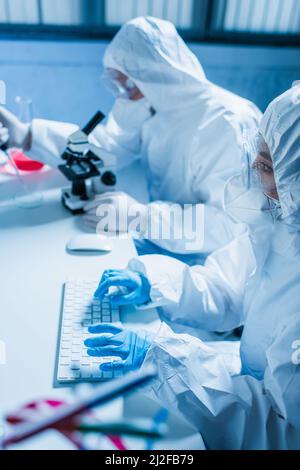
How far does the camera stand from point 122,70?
1681 millimetres

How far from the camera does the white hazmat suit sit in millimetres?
810

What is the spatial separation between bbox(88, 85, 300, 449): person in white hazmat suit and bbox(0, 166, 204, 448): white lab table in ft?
0.37

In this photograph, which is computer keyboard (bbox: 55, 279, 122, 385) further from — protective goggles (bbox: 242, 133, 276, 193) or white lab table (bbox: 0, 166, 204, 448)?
protective goggles (bbox: 242, 133, 276, 193)

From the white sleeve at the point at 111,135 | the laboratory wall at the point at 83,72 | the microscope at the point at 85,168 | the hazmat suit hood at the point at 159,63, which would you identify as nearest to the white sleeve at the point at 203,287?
the microscope at the point at 85,168

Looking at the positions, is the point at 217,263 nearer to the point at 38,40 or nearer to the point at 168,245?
the point at 168,245

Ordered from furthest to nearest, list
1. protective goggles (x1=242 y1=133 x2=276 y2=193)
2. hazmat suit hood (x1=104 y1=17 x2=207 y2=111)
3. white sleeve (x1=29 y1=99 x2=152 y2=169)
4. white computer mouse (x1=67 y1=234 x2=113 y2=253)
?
white sleeve (x1=29 y1=99 x2=152 y2=169)
hazmat suit hood (x1=104 y1=17 x2=207 y2=111)
white computer mouse (x1=67 y1=234 x2=113 y2=253)
protective goggles (x1=242 y1=133 x2=276 y2=193)

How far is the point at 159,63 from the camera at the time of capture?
1.58m

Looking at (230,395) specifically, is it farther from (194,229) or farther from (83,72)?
(83,72)

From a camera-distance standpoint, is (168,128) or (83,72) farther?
(83,72)

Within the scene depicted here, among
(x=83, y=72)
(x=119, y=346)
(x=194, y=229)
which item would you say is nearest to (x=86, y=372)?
(x=119, y=346)

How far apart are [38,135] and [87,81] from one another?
825 mm

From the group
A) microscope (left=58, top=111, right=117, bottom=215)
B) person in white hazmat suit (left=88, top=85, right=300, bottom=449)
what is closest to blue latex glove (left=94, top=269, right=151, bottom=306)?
person in white hazmat suit (left=88, top=85, right=300, bottom=449)

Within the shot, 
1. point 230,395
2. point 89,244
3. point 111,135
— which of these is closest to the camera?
point 230,395

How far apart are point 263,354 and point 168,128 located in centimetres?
99
